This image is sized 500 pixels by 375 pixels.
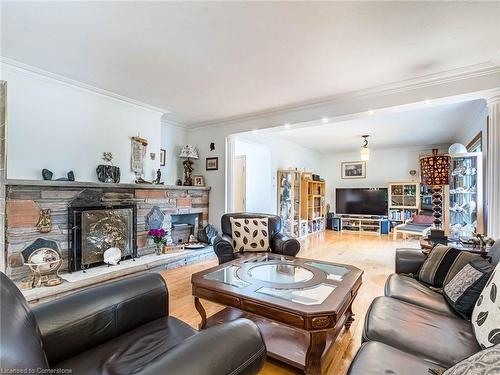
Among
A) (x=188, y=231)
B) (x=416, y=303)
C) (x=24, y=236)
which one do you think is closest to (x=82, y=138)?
(x=24, y=236)

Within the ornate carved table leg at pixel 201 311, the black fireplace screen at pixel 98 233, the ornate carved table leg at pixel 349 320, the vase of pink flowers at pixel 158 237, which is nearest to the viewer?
the ornate carved table leg at pixel 201 311

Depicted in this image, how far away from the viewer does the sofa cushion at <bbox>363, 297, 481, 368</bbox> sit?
1144 mm

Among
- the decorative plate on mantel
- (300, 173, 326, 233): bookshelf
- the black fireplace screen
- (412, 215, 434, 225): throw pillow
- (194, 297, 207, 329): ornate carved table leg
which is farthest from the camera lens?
(300, 173, 326, 233): bookshelf

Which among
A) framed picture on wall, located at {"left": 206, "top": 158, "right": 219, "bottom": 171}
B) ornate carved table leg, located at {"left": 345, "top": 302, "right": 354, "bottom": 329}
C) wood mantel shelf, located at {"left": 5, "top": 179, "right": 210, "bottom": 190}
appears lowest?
ornate carved table leg, located at {"left": 345, "top": 302, "right": 354, "bottom": 329}

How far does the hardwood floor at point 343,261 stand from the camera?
1796mm

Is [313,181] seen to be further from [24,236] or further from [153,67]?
[24,236]

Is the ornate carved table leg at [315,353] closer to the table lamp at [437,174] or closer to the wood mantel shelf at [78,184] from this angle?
the table lamp at [437,174]

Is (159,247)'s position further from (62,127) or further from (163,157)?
(62,127)

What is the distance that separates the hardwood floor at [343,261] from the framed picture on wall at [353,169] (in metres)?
1.89

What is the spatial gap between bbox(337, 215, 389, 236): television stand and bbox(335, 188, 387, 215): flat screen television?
0.39ft

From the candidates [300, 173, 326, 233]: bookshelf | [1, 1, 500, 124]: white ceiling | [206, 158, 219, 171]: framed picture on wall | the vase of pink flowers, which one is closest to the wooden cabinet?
[300, 173, 326, 233]: bookshelf

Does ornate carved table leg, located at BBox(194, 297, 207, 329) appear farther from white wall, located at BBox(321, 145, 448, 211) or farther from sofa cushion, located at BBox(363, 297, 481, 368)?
white wall, located at BBox(321, 145, 448, 211)

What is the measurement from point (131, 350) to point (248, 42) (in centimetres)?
226

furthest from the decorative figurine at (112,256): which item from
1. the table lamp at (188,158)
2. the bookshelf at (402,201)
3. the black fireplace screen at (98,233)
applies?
the bookshelf at (402,201)
